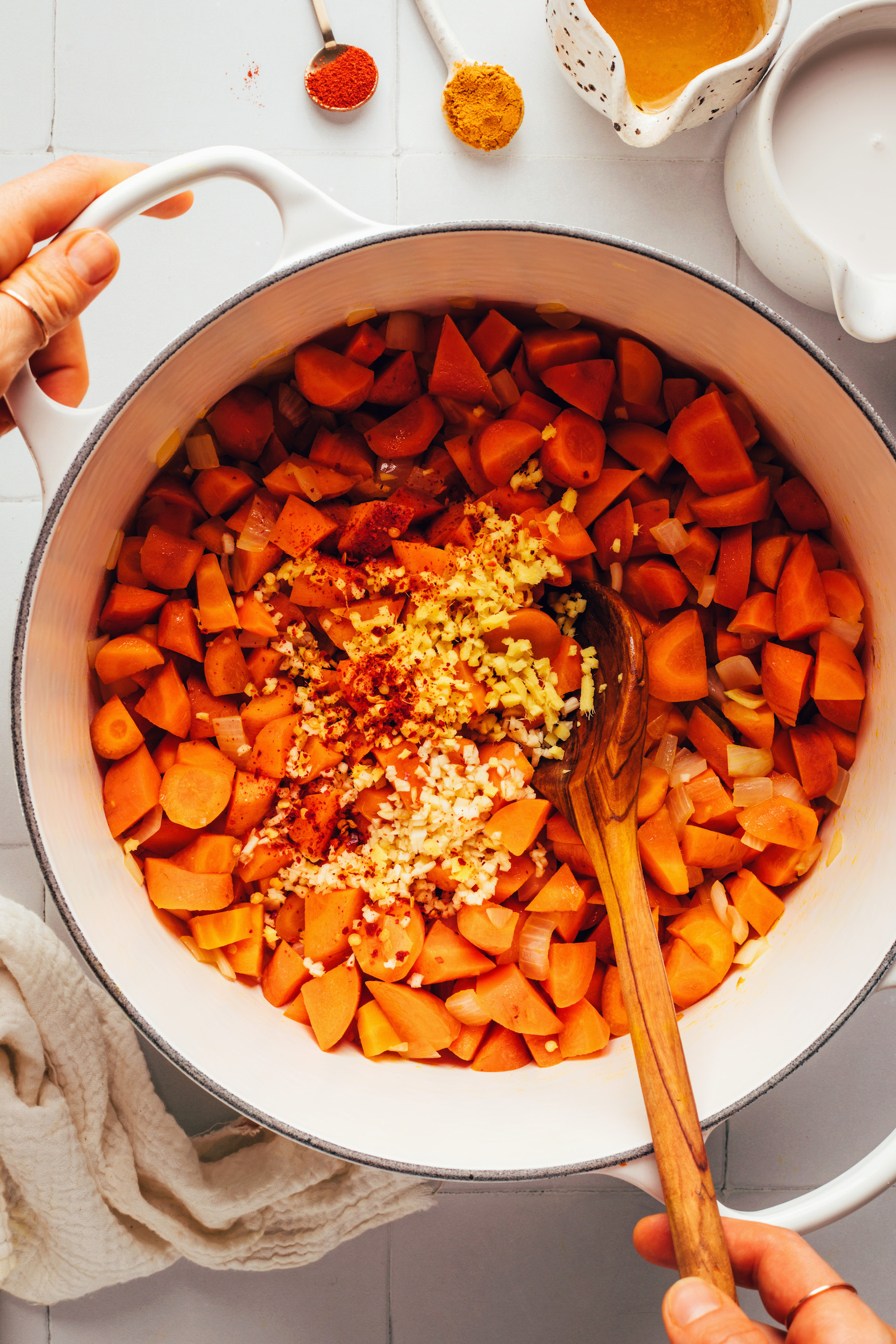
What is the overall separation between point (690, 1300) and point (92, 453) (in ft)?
3.15

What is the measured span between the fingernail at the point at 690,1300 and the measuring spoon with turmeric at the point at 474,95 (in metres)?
1.36

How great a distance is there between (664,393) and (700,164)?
0.42 meters

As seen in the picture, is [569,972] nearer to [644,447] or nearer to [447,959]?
[447,959]

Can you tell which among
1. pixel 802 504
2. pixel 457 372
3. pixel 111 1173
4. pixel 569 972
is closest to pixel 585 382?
pixel 457 372

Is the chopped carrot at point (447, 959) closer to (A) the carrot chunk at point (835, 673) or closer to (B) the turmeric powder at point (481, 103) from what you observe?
(A) the carrot chunk at point (835, 673)

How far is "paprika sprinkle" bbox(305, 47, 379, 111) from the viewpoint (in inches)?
47.8

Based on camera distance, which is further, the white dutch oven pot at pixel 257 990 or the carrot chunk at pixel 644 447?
the carrot chunk at pixel 644 447

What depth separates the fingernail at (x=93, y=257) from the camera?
0.86m

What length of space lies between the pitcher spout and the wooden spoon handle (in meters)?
0.64

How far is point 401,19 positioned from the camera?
124 cm

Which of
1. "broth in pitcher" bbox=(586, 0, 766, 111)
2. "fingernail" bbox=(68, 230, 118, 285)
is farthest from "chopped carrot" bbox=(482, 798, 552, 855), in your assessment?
"broth in pitcher" bbox=(586, 0, 766, 111)

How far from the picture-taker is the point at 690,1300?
0.79 metres

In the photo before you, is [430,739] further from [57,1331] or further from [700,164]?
[57,1331]

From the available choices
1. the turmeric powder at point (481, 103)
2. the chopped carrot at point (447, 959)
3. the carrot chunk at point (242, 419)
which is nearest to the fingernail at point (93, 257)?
the carrot chunk at point (242, 419)
